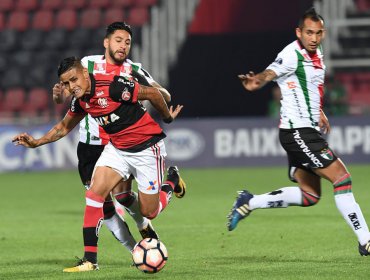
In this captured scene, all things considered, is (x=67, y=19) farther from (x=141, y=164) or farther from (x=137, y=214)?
(x=141, y=164)

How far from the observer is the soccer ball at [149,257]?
23.8 ft

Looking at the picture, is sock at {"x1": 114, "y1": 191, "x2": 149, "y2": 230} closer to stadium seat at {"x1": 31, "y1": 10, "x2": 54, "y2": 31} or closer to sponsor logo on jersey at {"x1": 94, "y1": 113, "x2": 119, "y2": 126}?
sponsor logo on jersey at {"x1": 94, "y1": 113, "x2": 119, "y2": 126}

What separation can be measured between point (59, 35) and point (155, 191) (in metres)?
16.9

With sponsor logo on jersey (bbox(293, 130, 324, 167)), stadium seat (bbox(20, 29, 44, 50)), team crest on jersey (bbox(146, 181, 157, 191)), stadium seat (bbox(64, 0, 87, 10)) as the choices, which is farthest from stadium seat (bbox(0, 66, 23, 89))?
team crest on jersey (bbox(146, 181, 157, 191))

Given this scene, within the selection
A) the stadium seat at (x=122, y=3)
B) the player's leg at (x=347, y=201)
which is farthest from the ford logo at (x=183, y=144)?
the player's leg at (x=347, y=201)

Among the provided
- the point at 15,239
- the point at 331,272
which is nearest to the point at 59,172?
the point at 15,239

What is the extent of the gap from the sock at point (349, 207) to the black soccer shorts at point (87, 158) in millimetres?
2078

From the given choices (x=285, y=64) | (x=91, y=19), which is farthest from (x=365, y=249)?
(x=91, y=19)

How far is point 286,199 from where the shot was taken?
8.99 metres

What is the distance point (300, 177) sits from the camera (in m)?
8.91

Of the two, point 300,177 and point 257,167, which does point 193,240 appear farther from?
point 257,167

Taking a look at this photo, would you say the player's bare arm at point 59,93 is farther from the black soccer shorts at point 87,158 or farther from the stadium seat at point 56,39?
the stadium seat at point 56,39

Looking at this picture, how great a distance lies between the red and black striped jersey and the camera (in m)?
7.76

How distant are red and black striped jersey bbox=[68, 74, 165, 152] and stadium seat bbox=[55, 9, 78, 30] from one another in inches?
673
